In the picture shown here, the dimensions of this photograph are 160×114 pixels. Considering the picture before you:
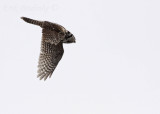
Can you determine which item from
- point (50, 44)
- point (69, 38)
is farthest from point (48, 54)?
point (69, 38)

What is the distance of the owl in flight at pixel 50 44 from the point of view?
9.88 m

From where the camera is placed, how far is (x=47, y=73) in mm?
10352

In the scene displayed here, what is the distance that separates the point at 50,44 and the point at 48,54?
332 millimetres

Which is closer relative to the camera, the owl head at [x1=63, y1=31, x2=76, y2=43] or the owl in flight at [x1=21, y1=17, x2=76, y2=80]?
the owl in flight at [x1=21, y1=17, x2=76, y2=80]

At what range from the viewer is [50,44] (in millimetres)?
10242

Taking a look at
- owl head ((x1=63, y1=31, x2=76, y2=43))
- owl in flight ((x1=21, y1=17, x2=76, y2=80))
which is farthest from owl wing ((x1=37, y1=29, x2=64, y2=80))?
owl head ((x1=63, y1=31, x2=76, y2=43))

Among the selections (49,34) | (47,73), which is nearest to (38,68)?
(47,73)

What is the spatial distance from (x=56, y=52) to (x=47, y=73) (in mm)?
666

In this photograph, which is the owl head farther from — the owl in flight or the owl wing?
the owl wing

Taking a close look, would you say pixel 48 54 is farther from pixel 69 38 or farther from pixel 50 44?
pixel 69 38

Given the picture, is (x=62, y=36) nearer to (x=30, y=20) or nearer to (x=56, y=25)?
(x=56, y=25)

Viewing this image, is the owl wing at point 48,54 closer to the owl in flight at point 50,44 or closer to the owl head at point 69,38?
the owl in flight at point 50,44

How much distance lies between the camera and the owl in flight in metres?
9.88

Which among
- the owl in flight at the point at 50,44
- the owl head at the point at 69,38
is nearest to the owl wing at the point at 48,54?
the owl in flight at the point at 50,44
